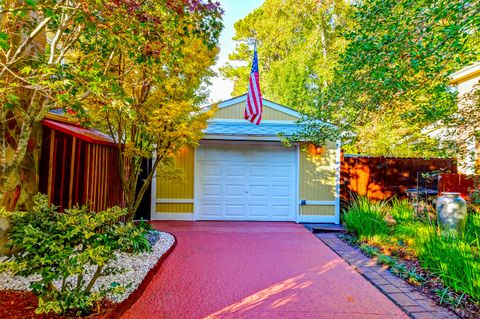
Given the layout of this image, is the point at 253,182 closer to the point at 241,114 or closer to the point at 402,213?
the point at 241,114

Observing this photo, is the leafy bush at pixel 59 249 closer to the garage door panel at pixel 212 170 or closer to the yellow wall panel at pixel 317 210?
the garage door panel at pixel 212 170

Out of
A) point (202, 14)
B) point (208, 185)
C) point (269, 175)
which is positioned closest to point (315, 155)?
point (269, 175)

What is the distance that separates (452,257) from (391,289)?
0.86m

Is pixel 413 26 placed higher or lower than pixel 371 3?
lower

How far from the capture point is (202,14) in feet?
11.5

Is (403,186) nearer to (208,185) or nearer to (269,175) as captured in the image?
(269,175)

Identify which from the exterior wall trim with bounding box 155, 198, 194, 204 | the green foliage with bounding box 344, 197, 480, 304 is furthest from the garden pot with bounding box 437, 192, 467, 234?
the exterior wall trim with bounding box 155, 198, 194, 204

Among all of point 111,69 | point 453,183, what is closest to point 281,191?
point 453,183

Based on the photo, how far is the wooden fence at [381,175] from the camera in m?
7.94

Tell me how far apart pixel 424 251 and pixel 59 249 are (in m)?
4.52

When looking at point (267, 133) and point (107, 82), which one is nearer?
point (107, 82)

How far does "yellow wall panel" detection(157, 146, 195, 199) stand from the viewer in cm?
808

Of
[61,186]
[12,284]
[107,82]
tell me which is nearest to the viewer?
[107,82]

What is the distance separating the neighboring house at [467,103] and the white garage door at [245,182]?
13.2ft
